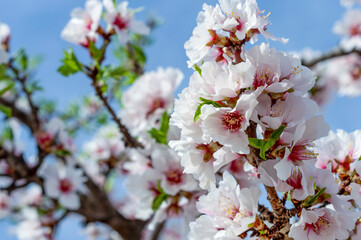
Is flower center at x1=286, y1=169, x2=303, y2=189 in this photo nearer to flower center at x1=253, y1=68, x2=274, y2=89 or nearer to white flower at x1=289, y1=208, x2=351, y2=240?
white flower at x1=289, y1=208, x2=351, y2=240

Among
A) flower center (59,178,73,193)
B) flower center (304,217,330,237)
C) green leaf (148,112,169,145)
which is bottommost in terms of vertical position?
flower center (304,217,330,237)

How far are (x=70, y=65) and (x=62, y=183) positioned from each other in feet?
4.64

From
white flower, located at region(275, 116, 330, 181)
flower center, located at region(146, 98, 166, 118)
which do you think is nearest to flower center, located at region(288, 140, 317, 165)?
white flower, located at region(275, 116, 330, 181)

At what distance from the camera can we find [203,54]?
122cm

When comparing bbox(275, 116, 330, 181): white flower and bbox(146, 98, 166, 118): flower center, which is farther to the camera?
bbox(146, 98, 166, 118): flower center

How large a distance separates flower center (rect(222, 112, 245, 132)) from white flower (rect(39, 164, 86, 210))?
2160 mm

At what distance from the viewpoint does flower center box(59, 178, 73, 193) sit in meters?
3.05

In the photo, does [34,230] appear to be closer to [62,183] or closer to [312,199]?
[62,183]

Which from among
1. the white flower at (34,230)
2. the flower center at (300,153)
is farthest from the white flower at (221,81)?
the white flower at (34,230)

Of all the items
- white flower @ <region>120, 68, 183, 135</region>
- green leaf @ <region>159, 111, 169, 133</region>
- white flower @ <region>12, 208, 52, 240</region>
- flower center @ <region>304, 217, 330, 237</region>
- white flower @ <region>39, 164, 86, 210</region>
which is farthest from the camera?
white flower @ <region>12, 208, 52, 240</region>

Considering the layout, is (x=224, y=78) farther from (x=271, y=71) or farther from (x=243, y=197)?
(x=243, y=197)

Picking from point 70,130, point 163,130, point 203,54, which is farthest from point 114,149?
point 203,54

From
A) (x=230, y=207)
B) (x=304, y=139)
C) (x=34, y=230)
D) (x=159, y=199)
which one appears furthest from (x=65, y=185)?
(x=304, y=139)

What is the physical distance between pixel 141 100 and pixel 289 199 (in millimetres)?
1396
